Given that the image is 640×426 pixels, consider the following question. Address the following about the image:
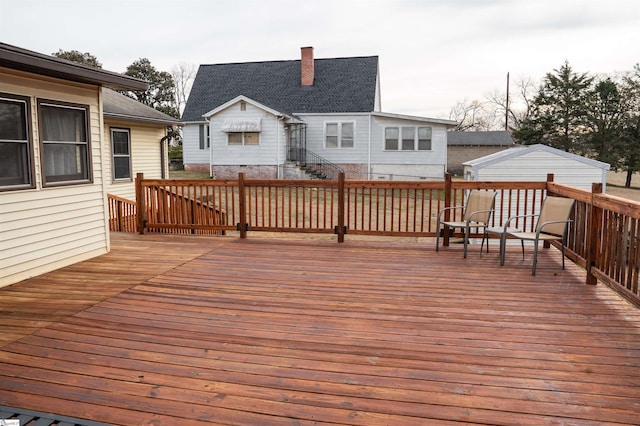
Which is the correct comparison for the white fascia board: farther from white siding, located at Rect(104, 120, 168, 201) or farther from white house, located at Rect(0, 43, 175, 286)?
white house, located at Rect(0, 43, 175, 286)

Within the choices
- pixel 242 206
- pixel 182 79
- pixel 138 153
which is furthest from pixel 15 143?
pixel 182 79

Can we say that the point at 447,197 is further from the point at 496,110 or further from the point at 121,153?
the point at 496,110

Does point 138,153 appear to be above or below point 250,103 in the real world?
below

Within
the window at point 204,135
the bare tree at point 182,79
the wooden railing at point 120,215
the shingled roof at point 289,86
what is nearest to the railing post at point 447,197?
the wooden railing at point 120,215

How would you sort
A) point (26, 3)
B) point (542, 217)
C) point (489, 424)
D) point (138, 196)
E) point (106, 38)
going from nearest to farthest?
Result: point (489, 424)
point (542, 217)
point (138, 196)
point (26, 3)
point (106, 38)

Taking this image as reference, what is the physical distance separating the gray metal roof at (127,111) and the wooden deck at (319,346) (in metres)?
6.07

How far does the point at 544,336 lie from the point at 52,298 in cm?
392

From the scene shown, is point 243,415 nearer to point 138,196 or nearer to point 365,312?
point 365,312

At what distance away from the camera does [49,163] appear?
197 inches

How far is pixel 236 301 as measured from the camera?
12.8 ft

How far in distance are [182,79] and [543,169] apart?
32.8 meters

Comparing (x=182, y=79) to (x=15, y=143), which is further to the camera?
(x=182, y=79)

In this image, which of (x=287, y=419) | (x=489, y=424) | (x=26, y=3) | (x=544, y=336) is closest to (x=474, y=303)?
(x=544, y=336)

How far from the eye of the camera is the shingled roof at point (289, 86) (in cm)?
2023
